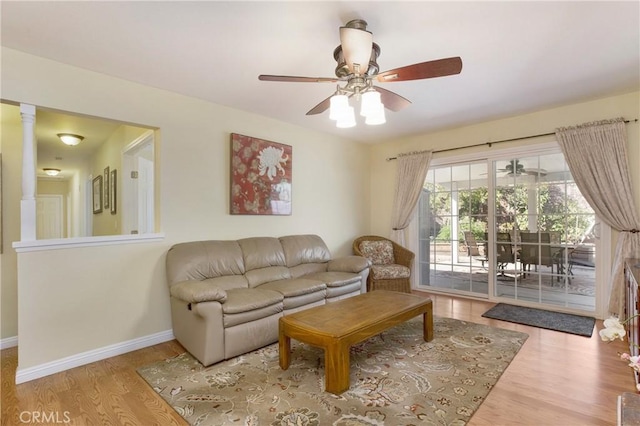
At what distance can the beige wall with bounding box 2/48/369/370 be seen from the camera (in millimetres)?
2449

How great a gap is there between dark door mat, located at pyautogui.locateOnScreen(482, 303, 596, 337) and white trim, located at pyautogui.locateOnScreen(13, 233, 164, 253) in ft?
12.5

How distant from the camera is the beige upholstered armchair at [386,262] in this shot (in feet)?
14.2

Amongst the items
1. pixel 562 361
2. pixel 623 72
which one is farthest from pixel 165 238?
pixel 623 72

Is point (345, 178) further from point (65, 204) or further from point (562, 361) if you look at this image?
point (65, 204)

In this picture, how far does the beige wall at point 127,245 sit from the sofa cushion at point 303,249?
0.24m

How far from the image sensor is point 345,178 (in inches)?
205

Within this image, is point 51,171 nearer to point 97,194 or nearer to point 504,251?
point 97,194

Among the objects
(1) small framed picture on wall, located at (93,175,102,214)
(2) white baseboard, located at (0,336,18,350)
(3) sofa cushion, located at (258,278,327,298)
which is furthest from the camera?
(1) small framed picture on wall, located at (93,175,102,214)

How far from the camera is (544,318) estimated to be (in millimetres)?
3574

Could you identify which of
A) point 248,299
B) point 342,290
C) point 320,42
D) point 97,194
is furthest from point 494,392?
point 97,194

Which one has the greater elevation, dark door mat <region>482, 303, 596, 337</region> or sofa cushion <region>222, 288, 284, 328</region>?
sofa cushion <region>222, 288, 284, 328</region>

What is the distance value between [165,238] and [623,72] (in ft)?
15.0

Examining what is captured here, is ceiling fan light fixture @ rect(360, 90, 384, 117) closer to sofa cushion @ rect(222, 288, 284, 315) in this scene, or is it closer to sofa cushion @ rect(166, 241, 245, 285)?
sofa cushion @ rect(222, 288, 284, 315)

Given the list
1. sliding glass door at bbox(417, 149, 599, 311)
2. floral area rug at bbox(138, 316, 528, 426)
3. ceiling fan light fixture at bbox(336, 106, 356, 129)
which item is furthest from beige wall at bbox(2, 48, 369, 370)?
sliding glass door at bbox(417, 149, 599, 311)
